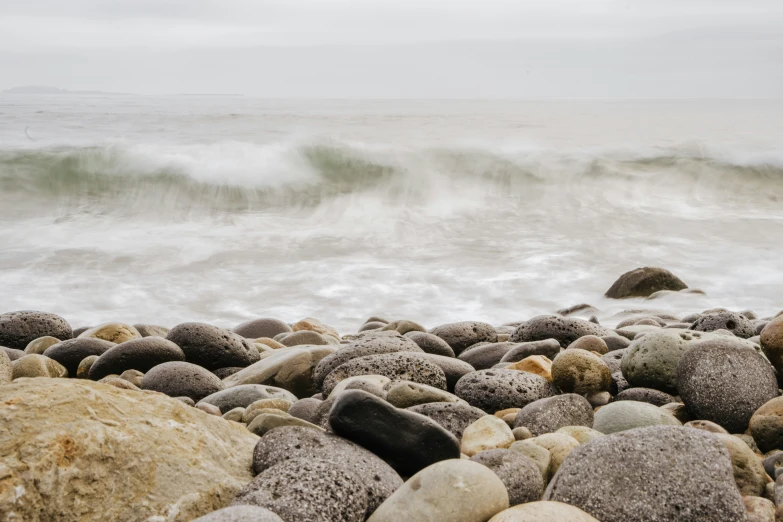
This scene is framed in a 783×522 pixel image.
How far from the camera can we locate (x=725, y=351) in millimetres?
3209

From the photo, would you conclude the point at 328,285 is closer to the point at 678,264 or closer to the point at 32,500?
the point at 678,264

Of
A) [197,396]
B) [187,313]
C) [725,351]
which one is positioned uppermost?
[725,351]

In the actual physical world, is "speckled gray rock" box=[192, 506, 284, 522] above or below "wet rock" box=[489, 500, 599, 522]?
above

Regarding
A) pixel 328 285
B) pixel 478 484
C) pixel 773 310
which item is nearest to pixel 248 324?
pixel 328 285

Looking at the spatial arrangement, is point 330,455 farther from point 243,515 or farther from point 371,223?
point 371,223

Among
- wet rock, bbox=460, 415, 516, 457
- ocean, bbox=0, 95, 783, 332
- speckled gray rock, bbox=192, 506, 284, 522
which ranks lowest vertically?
ocean, bbox=0, 95, 783, 332

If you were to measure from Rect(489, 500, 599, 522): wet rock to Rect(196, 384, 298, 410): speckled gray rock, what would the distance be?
189 cm

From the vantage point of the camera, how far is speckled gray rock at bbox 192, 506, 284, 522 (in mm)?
1780

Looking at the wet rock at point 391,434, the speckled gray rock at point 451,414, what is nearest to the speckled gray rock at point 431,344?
the speckled gray rock at point 451,414

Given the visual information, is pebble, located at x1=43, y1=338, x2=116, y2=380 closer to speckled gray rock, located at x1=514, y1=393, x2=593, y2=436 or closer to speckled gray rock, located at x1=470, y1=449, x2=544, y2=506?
speckled gray rock, located at x1=514, y1=393, x2=593, y2=436

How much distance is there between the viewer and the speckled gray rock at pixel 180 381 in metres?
3.86

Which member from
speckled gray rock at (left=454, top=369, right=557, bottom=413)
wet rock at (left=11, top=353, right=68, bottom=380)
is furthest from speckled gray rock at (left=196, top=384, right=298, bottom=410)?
wet rock at (left=11, top=353, right=68, bottom=380)

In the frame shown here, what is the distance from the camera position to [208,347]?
4.52m

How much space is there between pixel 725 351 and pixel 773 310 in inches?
200
